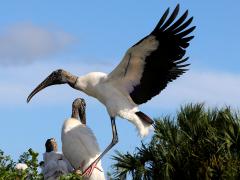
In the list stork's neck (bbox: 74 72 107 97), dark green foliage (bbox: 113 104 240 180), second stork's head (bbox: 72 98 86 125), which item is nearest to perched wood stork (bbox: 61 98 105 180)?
second stork's head (bbox: 72 98 86 125)

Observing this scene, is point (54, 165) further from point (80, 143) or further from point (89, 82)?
point (89, 82)

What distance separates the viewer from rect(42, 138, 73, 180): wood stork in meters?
7.36

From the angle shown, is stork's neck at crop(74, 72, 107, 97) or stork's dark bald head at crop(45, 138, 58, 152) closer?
stork's dark bald head at crop(45, 138, 58, 152)

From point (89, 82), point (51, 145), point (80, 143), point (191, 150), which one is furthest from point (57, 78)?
point (191, 150)

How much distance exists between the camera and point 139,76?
798 cm

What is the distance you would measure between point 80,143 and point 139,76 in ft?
3.32

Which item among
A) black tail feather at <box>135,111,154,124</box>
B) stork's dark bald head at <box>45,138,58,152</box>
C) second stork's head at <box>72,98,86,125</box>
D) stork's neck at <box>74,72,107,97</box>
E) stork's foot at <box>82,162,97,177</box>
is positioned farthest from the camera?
black tail feather at <box>135,111,154,124</box>

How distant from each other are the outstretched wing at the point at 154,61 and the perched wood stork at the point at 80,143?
1.86 ft

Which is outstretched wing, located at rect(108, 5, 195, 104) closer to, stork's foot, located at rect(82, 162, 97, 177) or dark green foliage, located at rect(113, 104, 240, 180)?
stork's foot, located at rect(82, 162, 97, 177)

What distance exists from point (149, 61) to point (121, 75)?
307 mm

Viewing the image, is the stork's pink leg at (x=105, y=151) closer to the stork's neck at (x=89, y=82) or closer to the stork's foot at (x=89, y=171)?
the stork's foot at (x=89, y=171)

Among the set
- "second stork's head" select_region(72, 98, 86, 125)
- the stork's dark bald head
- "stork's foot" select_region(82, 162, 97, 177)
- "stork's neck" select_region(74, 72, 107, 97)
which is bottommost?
"stork's foot" select_region(82, 162, 97, 177)

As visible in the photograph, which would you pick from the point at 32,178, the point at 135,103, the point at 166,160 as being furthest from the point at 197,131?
the point at 32,178

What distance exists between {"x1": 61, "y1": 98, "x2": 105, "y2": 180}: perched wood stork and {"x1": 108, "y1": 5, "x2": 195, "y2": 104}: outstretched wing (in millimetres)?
568
